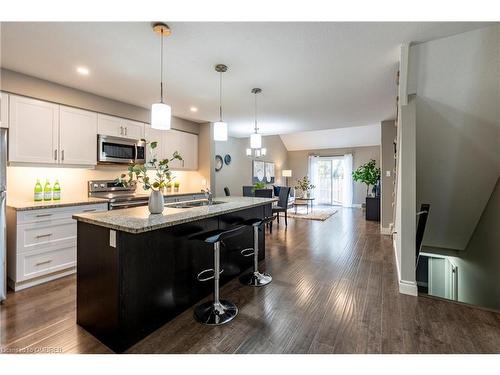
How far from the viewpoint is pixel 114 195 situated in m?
3.76

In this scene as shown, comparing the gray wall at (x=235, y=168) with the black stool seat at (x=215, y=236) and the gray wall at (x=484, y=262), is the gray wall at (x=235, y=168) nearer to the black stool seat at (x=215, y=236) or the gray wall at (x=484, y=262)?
the black stool seat at (x=215, y=236)

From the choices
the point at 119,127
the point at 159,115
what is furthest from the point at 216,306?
the point at 119,127

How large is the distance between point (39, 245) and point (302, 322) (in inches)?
111

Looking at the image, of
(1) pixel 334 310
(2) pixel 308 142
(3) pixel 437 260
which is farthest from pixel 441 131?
(2) pixel 308 142

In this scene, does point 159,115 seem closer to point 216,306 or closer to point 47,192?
point 216,306

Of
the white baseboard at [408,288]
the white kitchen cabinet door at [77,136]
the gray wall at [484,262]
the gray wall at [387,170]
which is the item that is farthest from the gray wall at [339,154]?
the white kitchen cabinet door at [77,136]

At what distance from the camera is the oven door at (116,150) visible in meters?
3.56

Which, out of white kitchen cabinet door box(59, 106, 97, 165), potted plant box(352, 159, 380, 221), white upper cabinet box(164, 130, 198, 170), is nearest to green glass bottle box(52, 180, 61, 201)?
white kitchen cabinet door box(59, 106, 97, 165)

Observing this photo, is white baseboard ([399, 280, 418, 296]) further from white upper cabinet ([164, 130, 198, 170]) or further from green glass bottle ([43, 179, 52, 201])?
green glass bottle ([43, 179, 52, 201])

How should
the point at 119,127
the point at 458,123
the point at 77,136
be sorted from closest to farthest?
the point at 458,123 < the point at 77,136 < the point at 119,127

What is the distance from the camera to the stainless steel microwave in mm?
3561

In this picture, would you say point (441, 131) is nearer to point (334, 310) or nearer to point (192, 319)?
point (334, 310)

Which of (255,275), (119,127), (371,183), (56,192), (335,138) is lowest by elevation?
(255,275)

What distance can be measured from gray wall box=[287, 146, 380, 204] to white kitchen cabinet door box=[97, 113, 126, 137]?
27.3 feet
